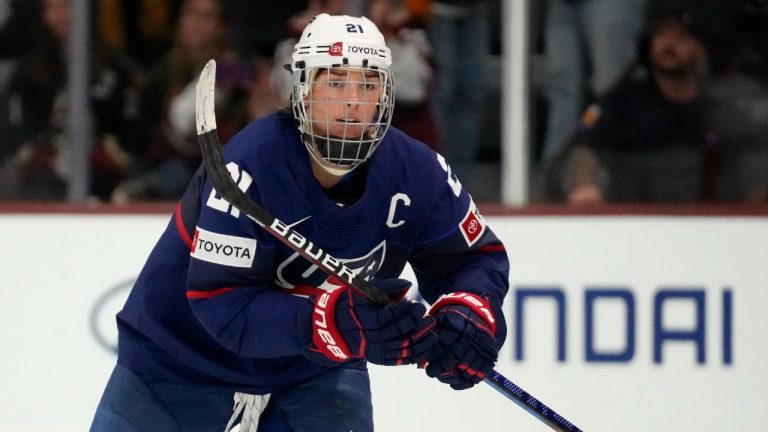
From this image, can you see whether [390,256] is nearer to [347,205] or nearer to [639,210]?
[347,205]

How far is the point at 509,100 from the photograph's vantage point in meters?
4.36

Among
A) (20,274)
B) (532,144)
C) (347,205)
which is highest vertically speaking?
Answer: (347,205)

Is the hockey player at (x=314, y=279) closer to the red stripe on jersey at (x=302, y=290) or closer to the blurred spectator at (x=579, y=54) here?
the red stripe on jersey at (x=302, y=290)

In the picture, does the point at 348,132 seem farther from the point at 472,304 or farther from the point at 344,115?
the point at 472,304

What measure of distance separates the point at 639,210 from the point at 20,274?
1.83 meters

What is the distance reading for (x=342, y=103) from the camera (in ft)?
8.10

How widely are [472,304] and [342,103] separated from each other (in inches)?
16.8

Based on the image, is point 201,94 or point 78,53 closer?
point 201,94

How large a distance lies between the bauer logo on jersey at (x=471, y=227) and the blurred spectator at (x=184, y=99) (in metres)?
1.91

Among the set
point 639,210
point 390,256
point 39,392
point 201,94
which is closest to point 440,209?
point 390,256

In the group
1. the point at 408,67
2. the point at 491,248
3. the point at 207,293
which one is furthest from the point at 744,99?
the point at 207,293

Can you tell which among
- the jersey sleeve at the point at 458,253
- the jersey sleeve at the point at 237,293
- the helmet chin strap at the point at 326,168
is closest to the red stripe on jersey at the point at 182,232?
the jersey sleeve at the point at 237,293

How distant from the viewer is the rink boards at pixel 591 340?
13.3 feet

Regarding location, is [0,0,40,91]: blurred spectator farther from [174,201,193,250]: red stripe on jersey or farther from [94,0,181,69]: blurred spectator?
[174,201,193,250]: red stripe on jersey
